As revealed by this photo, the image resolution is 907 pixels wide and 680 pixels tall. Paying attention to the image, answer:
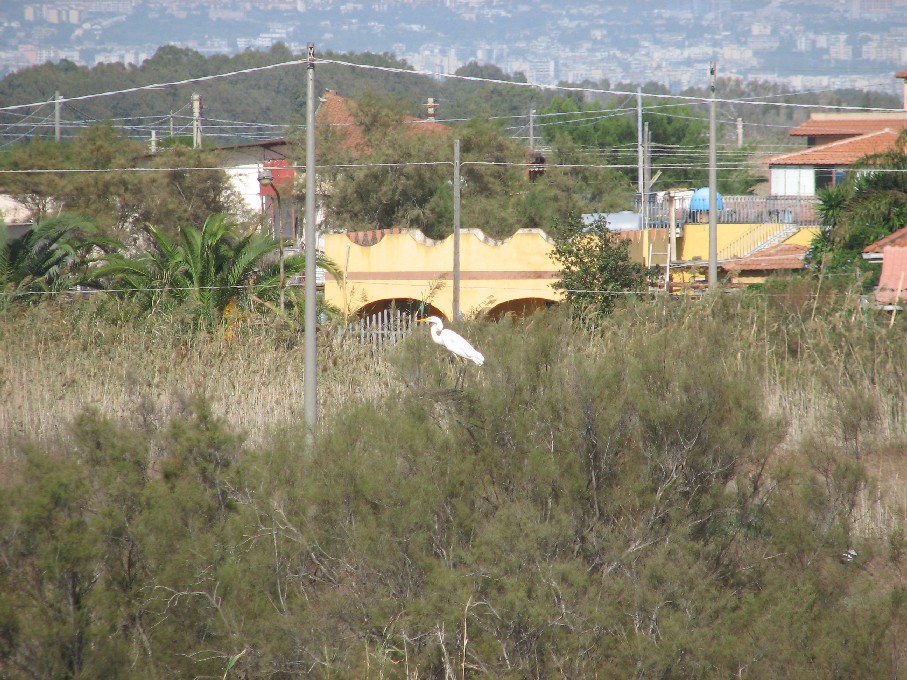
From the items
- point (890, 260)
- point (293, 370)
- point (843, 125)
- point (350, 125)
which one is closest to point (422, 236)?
point (890, 260)

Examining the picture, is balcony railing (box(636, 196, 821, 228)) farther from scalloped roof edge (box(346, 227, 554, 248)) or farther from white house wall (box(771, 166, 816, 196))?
scalloped roof edge (box(346, 227, 554, 248))

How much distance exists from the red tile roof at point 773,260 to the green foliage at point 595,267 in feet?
15.1

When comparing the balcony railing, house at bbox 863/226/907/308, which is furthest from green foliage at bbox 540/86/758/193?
house at bbox 863/226/907/308

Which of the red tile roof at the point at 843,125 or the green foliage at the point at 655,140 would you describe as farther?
the green foliage at the point at 655,140

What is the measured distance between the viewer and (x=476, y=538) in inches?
248

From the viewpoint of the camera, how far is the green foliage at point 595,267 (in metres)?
17.2

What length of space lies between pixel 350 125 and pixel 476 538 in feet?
89.2

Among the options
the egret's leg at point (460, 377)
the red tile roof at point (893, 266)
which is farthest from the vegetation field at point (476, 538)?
the red tile roof at point (893, 266)

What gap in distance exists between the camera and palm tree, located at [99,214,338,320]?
1534 centimetres

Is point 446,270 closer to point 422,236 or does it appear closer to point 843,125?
point 422,236

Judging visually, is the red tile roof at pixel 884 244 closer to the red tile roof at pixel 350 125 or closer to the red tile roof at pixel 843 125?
the red tile roof at pixel 350 125

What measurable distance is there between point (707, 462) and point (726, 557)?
592mm

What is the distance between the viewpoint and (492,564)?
6.11 m

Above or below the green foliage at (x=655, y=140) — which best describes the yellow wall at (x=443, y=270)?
below
